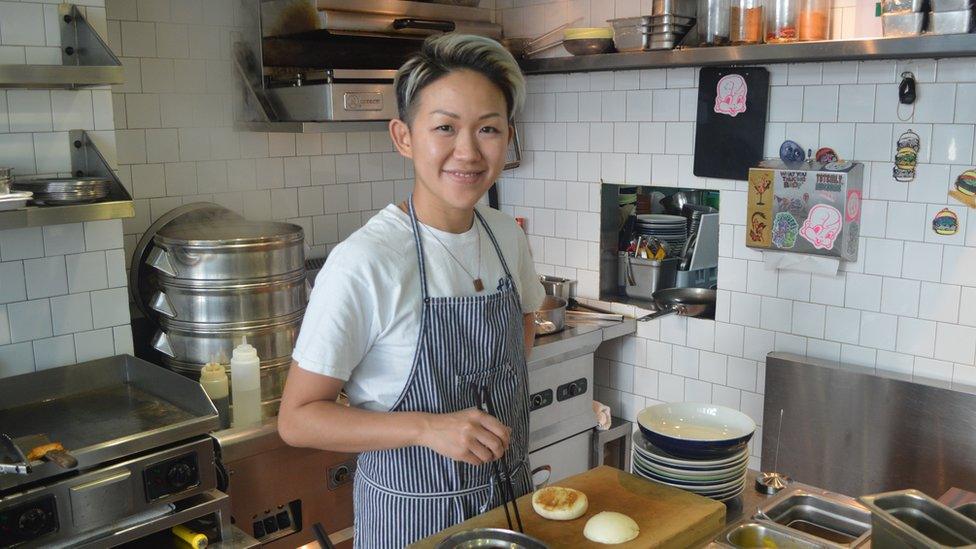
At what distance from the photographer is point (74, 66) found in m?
2.42

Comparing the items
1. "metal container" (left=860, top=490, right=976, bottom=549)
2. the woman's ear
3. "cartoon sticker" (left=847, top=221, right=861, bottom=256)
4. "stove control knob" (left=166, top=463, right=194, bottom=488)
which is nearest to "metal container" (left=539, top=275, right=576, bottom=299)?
"cartoon sticker" (left=847, top=221, right=861, bottom=256)

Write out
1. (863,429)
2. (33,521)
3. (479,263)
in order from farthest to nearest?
(863,429)
(33,521)
(479,263)

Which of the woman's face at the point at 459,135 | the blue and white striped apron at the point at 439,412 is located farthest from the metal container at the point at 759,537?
the woman's face at the point at 459,135

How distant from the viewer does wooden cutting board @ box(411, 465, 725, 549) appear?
5.43 ft

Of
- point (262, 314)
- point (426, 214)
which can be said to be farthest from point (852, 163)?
point (262, 314)

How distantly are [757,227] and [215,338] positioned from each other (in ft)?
6.57

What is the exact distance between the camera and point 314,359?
1718 millimetres

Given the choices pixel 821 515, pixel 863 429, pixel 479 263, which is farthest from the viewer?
pixel 863 429

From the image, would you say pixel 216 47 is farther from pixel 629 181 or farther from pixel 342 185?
pixel 629 181

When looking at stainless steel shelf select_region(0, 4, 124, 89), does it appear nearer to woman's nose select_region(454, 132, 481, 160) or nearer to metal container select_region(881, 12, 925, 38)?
woman's nose select_region(454, 132, 481, 160)

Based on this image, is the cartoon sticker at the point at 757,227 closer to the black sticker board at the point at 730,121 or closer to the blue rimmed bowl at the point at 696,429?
the black sticker board at the point at 730,121

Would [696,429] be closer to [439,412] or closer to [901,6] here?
[439,412]

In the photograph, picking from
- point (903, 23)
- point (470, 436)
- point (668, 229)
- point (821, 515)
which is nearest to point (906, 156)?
point (903, 23)

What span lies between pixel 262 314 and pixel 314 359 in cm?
129
